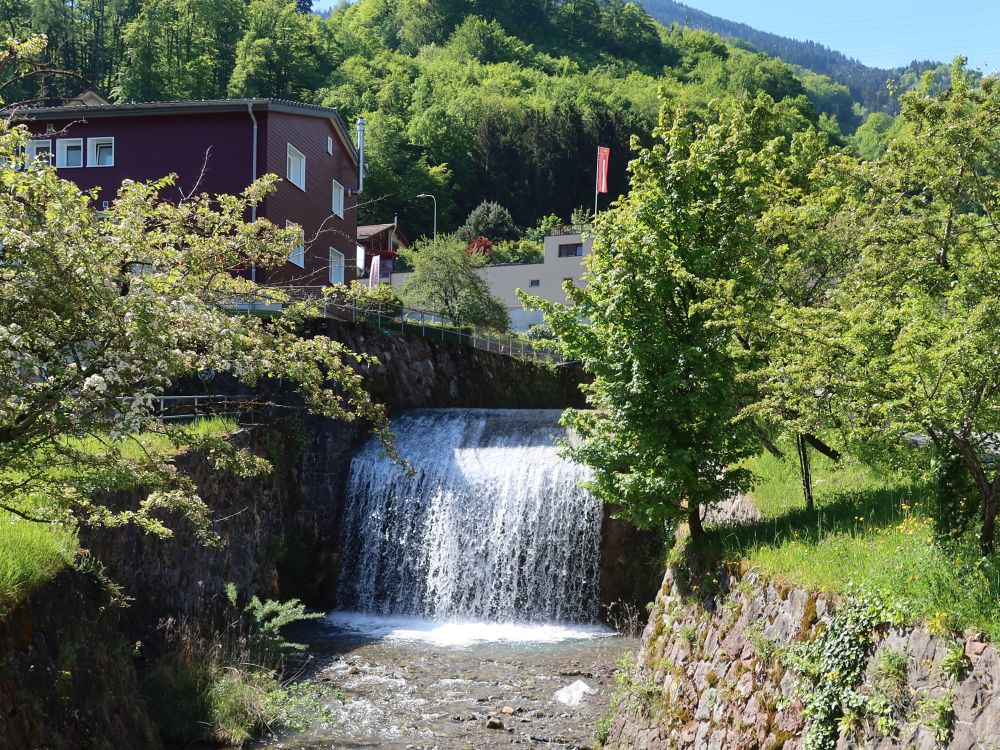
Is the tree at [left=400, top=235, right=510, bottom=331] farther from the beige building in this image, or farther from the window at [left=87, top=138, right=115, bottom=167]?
the window at [left=87, top=138, right=115, bottom=167]

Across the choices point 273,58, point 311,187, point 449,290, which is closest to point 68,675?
point 311,187

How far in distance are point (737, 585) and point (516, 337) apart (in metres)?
28.6

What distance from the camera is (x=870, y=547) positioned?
443 inches

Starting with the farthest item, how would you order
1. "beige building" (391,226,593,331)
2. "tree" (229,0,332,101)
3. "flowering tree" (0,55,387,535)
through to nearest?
"tree" (229,0,332,101)
"beige building" (391,226,593,331)
"flowering tree" (0,55,387,535)

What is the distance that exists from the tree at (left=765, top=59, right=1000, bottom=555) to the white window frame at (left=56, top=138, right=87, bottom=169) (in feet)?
86.2

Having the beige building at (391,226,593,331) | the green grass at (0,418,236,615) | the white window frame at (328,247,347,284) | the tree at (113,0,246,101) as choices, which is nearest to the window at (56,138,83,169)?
the white window frame at (328,247,347,284)

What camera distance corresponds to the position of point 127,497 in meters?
16.1

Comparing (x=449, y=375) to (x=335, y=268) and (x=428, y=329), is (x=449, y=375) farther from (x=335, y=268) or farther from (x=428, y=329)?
(x=335, y=268)

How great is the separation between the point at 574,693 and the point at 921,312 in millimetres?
8749

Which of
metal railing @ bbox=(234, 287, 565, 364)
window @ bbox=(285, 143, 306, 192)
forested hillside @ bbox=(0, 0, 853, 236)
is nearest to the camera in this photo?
metal railing @ bbox=(234, 287, 565, 364)

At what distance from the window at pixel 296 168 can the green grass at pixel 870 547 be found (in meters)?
21.1

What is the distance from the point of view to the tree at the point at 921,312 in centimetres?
955

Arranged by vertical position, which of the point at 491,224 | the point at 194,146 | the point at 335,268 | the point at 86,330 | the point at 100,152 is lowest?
the point at 86,330

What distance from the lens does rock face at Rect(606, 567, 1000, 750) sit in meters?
7.86
